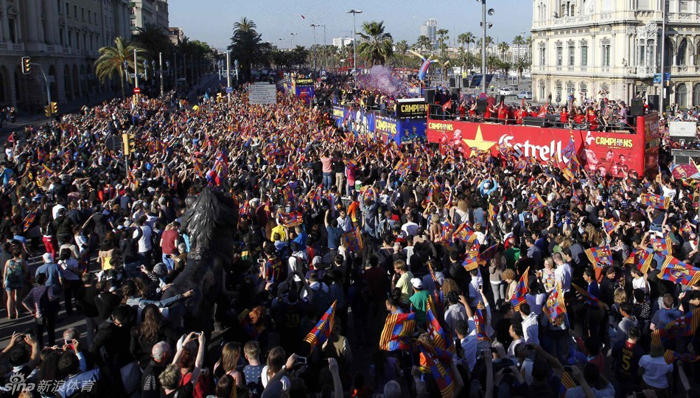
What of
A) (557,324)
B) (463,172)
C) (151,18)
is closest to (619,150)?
(463,172)

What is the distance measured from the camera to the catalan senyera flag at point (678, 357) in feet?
22.0

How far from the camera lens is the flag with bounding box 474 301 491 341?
7065 millimetres

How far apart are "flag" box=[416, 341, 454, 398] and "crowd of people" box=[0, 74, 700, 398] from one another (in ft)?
0.05

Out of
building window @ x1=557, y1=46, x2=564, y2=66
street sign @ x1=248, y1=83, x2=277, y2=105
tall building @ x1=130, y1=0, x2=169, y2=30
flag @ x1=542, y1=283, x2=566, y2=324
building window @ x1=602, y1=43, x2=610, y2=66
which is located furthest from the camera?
tall building @ x1=130, y1=0, x2=169, y2=30

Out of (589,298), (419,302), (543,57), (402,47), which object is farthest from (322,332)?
(402,47)

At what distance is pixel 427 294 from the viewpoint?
313 inches

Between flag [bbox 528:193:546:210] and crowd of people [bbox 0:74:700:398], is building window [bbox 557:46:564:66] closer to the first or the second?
crowd of people [bbox 0:74:700:398]

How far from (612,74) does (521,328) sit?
5342 cm

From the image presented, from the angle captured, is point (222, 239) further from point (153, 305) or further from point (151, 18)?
point (151, 18)

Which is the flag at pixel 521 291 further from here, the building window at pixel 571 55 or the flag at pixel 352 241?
the building window at pixel 571 55

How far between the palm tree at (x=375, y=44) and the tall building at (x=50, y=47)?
31357mm

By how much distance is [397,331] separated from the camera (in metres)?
7.01

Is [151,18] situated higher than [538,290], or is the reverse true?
[151,18]

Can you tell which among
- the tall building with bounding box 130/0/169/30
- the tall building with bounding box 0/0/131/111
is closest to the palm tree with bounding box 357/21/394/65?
the tall building with bounding box 0/0/131/111
